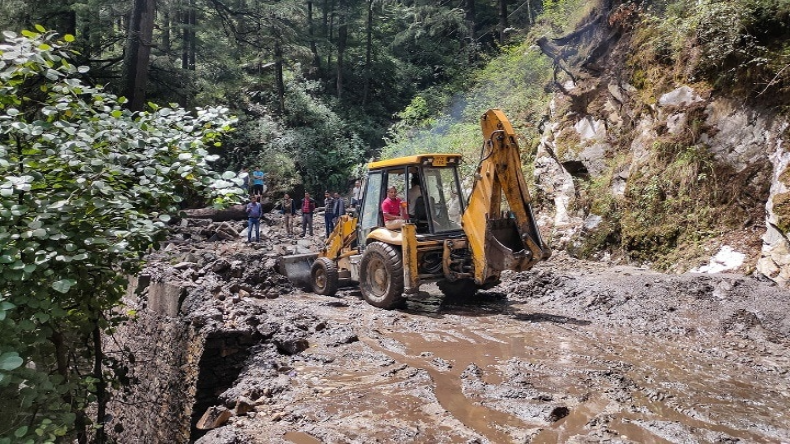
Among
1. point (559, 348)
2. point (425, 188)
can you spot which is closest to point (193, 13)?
point (425, 188)

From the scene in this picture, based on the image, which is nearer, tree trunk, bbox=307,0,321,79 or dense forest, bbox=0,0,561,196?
dense forest, bbox=0,0,561,196

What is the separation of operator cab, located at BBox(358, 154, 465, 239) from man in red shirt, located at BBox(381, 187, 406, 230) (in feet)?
0.49

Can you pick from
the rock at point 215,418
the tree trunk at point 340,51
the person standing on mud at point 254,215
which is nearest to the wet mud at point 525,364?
the rock at point 215,418

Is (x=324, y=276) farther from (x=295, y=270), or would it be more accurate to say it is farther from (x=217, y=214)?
(x=217, y=214)

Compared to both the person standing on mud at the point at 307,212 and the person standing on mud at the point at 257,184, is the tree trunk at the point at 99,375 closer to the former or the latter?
the person standing on mud at the point at 307,212

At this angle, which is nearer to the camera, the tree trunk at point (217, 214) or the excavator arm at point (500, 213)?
the excavator arm at point (500, 213)

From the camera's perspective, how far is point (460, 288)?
9.40m

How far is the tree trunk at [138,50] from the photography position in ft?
41.8

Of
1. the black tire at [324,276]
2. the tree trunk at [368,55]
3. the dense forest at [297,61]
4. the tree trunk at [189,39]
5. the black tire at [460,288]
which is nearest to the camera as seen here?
the black tire at [460,288]

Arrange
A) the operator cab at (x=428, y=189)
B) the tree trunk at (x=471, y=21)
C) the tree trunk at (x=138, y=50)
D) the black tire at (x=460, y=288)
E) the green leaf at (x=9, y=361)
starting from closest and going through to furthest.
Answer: the green leaf at (x=9, y=361) → the operator cab at (x=428, y=189) → the black tire at (x=460, y=288) → the tree trunk at (x=138, y=50) → the tree trunk at (x=471, y=21)

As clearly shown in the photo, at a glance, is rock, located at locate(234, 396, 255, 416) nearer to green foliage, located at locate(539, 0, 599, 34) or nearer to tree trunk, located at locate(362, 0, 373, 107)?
green foliage, located at locate(539, 0, 599, 34)

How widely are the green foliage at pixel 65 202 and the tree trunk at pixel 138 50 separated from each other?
1011cm

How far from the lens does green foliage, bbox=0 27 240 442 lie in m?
2.93

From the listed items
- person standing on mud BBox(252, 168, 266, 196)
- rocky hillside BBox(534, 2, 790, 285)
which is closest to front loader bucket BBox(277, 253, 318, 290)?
rocky hillside BBox(534, 2, 790, 285)
